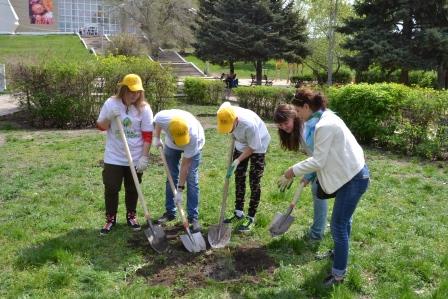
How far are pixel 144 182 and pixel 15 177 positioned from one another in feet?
6.67

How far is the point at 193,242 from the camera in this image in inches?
172

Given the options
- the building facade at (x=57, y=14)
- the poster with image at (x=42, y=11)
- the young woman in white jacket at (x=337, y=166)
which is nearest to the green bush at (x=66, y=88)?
the young woman in white jacket at (x=337, y=166)

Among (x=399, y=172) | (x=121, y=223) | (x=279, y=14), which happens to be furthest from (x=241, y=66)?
(x=121, y=223)

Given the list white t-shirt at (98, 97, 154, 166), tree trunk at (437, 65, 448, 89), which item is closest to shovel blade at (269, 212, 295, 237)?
white t-shirt at (98, 97, 154, 166)

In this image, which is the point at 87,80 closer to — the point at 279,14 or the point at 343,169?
the point at 343,169

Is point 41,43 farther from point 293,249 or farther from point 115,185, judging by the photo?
point 293,249

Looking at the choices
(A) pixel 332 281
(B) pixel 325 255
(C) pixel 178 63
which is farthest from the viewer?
(C) pixel 178 63

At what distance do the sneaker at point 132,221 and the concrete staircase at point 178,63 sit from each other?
2875cm

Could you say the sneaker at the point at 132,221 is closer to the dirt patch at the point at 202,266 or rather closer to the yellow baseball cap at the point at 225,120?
the dirt patch at the point at 202,266

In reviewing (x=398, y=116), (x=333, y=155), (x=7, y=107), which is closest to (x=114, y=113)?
(x=333, y=155)

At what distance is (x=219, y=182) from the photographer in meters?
6.83

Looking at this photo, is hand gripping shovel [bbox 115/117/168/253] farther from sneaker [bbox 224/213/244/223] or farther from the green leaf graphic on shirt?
sneaker [bbox 224/213/244/223]

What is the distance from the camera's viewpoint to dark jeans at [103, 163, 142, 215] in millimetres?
4621

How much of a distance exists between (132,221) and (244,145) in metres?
1.44
